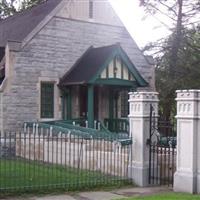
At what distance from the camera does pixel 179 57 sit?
86.5 ft

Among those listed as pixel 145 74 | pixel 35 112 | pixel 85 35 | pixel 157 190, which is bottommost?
pixel 157 190

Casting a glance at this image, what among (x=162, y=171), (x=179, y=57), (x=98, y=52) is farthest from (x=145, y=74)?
(x=162, y=171)

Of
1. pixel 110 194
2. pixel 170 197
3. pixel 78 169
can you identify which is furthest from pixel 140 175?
pixel 78 169

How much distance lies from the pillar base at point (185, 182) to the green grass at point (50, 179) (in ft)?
5.28

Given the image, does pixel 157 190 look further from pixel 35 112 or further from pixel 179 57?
pixel 179 57

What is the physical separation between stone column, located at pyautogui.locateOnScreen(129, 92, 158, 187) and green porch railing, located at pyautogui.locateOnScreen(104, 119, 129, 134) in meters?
9.73

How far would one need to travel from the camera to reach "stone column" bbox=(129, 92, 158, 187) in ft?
40.6

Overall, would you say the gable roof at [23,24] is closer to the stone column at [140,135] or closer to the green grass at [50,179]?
the green grass at [50,179]

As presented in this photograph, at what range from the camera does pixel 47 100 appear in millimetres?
22141

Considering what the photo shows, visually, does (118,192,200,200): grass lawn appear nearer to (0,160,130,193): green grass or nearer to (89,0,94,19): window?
(0,160,130,193): green grass

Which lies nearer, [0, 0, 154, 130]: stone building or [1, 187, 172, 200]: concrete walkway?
[1, 187, 172, 200]: concrete walkway

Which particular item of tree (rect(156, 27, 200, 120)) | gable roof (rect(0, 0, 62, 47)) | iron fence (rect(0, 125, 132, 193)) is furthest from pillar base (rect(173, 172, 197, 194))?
tree (rect(156, 27, 200, 120))

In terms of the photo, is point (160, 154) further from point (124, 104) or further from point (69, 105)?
point (124, 104)

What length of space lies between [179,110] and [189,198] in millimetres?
2378
